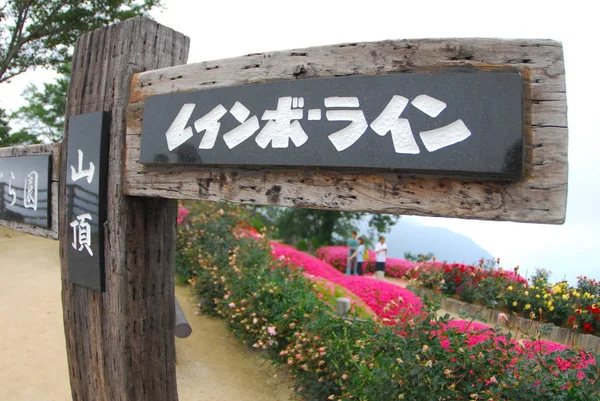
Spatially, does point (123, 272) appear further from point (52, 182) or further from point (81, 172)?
point (52, 182)

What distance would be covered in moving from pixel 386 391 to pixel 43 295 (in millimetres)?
5832

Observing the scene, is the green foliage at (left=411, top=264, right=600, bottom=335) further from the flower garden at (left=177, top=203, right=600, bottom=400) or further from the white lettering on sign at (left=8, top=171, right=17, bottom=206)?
the white lettering on sign at (left=8, top=171, right=17, bottom=206)

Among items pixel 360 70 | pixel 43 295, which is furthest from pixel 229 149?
pixel 43 295

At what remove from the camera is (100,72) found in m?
2.18

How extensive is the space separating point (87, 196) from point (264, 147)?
3.57ft

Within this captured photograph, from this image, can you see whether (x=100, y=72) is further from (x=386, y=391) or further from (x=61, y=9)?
(x=61, y=9)

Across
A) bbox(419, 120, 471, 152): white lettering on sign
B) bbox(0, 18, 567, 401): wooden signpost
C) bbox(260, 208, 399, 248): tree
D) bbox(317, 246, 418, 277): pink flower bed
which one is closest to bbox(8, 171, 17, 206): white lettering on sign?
bbox(0, 18, 567, 401): wooden signpost

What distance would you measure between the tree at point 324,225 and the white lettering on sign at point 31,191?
14866 mm

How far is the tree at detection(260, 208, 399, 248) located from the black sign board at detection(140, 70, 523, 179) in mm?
15621

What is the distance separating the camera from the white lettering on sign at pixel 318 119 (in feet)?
4.09

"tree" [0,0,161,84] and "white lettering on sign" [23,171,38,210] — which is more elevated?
"tree" [0,0,161,84]

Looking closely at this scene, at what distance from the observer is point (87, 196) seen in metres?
2.09

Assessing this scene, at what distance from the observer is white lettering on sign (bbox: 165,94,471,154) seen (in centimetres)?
125

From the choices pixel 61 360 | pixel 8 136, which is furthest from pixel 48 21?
pixel 61 360
